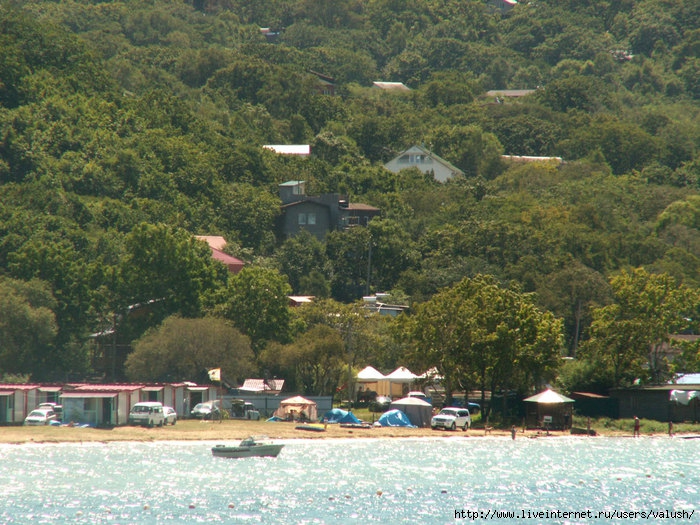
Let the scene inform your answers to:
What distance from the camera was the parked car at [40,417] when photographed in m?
66.3

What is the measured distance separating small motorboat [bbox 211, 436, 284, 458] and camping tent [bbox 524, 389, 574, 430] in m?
21.2

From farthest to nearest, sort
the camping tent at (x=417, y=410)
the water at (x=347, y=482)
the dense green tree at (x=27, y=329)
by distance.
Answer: the dense green tree at (x=27, y=329)
the camping tent at (x=417, y=410)
the water at (x=347, y=482)

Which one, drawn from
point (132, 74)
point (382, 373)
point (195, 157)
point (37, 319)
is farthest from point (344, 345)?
point (132, 74)

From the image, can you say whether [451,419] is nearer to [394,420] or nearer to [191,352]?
[394,420]

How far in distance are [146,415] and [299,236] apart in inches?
2067

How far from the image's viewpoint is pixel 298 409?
73750 mm

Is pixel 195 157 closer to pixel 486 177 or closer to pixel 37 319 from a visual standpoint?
pixel 486 177

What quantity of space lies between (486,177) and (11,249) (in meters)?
82.5

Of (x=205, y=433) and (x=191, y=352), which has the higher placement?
(x=191, y=352)

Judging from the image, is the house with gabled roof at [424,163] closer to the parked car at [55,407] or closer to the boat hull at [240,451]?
the parked car at [55,407]

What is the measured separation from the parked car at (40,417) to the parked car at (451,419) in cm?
2381

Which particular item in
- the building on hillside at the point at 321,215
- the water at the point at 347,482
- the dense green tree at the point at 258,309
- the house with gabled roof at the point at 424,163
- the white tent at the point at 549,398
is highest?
the house with gabled roof at the point at 424,163

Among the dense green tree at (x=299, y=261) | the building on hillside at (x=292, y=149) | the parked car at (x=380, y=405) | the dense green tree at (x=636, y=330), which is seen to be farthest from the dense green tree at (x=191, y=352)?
the building on hillside at (x=292, y=149)

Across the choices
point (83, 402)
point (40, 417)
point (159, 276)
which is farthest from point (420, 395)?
point (40, 417)
